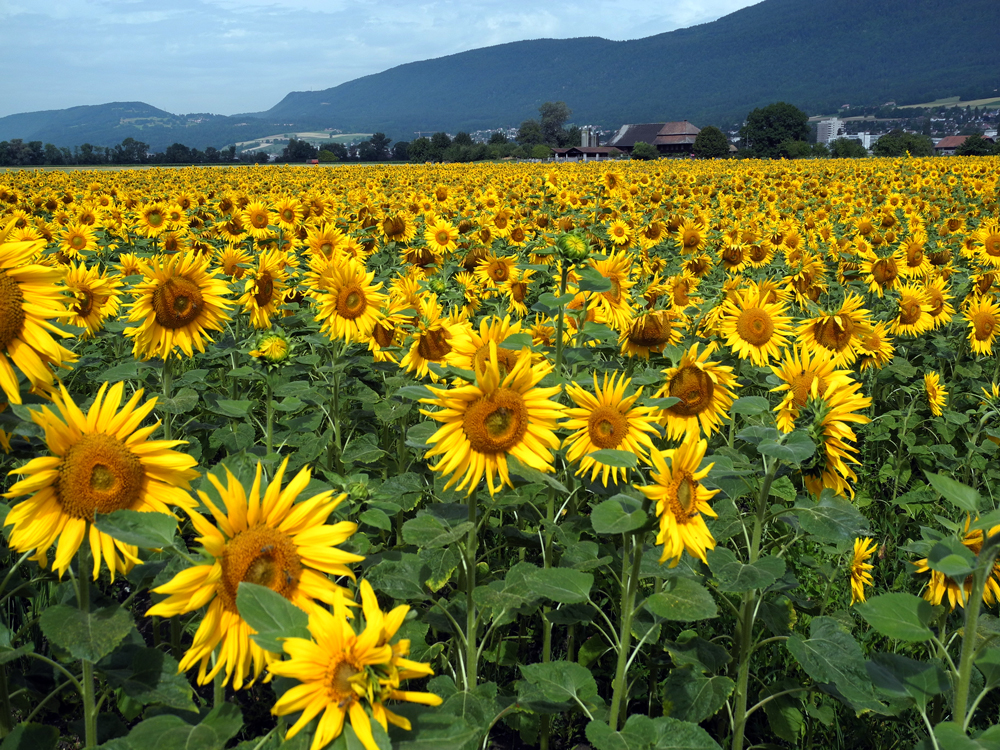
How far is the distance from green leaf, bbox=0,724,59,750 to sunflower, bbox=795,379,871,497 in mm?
2338

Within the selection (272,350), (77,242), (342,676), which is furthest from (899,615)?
(77,242)

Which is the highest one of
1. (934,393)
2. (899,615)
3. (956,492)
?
(956,492)

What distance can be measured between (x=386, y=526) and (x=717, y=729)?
5.44 ft

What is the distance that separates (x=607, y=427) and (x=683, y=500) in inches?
23.5

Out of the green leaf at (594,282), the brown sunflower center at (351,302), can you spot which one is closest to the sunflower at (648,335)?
the green leaf at (594,282)

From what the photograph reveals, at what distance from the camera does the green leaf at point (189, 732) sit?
147cm

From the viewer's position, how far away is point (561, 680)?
6.63 ft

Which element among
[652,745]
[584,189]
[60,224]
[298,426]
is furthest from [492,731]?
Answer: [584,189]

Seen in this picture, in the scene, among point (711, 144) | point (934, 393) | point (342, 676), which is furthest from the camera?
point (711, 144)

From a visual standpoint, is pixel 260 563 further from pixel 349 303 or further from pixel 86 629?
pixel 349 303

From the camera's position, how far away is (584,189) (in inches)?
571

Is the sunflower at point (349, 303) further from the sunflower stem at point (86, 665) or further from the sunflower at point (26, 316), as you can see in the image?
the sunflower stem at point (86, 665)

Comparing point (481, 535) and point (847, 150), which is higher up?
point (847, 150)

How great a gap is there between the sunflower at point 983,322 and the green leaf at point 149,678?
20.2ft
